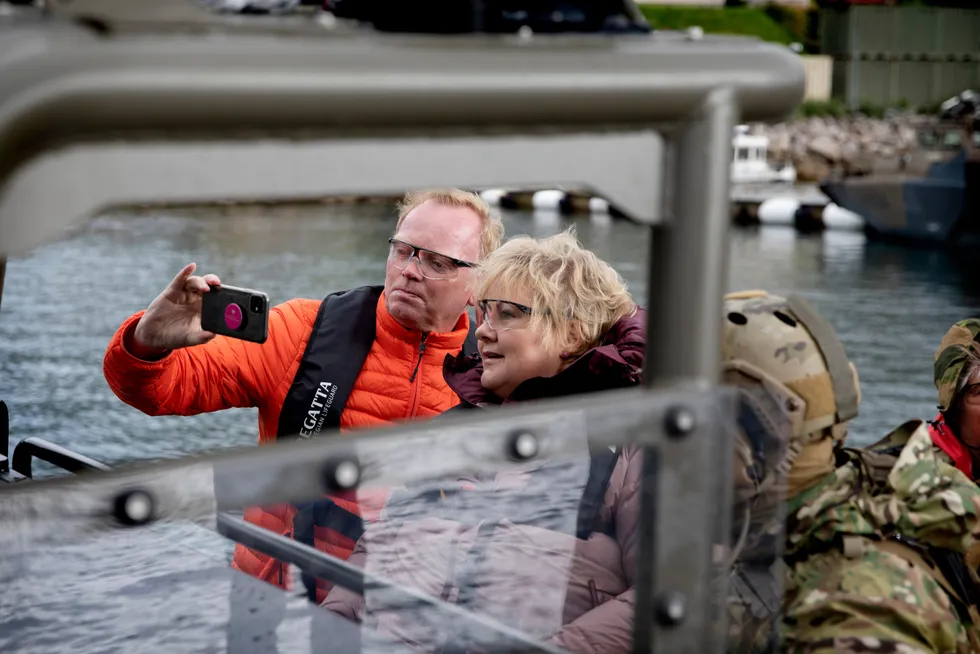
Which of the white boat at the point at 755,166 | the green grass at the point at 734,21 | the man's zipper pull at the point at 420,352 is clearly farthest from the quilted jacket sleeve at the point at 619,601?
the green grass at the point at 734,21

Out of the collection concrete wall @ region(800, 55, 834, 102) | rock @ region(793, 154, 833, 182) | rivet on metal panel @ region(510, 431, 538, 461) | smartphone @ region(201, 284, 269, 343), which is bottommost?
rock @ region(793, 154, 833, 182)

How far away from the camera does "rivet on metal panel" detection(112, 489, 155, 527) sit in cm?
83

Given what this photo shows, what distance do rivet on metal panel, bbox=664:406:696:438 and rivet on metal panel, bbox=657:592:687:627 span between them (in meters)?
0.13

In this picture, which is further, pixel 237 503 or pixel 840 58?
pixel 840 58

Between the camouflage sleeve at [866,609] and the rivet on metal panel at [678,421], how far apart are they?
1.42 feet

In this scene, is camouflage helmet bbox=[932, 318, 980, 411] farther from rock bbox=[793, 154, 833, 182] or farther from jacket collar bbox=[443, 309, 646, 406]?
rock bbox=[793, 154, 833, 182]

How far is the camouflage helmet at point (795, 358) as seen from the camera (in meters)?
1.42

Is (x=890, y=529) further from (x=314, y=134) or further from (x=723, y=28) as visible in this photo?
(x=723, y=28)

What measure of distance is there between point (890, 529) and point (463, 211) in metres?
1.49

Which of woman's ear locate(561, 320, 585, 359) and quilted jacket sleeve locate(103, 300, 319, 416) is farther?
quilted jacket sleeve locate(103, 300, 319, 416)

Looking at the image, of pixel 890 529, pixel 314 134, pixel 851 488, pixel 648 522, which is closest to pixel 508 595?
pixel 648 522

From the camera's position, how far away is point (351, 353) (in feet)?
9.21

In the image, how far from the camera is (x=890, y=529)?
170 centimetres

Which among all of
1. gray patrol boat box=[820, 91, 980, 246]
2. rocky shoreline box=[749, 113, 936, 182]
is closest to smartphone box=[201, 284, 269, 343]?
gray patrol boat box=[820, 91, 980, 246]
